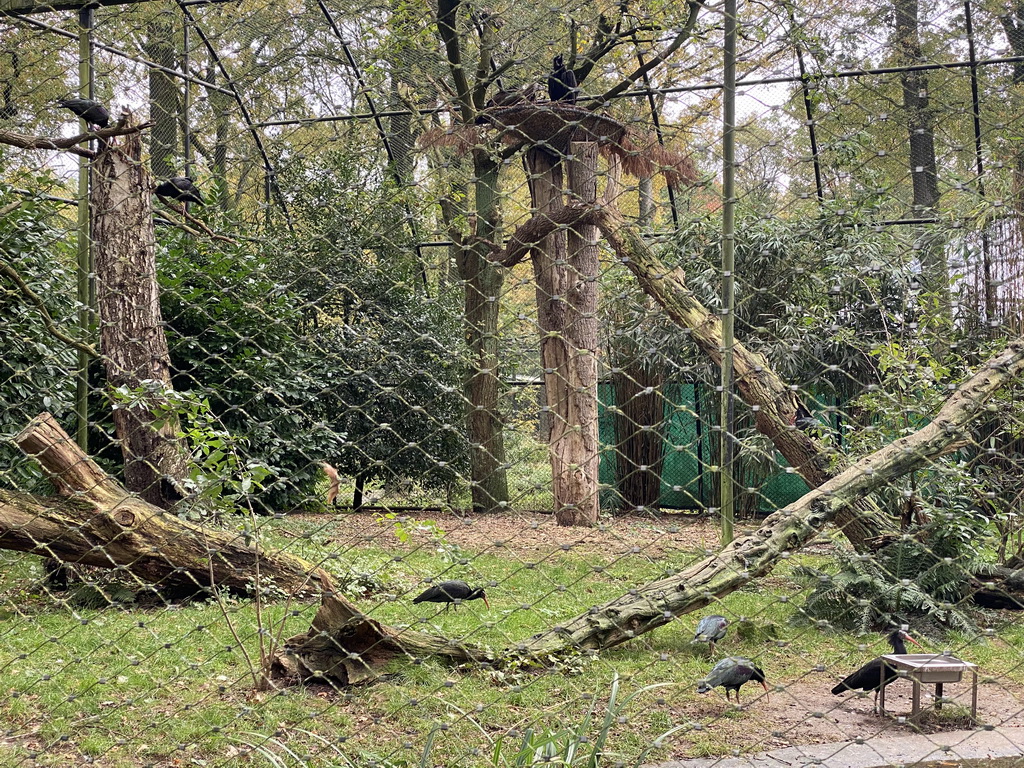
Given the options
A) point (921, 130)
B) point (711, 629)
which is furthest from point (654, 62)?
point (711, 629)

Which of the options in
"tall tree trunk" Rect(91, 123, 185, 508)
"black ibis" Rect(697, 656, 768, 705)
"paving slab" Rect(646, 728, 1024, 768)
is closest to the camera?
"paving slab" Rect(646, 728, 1024, 768)

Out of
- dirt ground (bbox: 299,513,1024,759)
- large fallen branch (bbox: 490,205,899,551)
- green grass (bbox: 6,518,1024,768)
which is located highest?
large fallen branch (bbox: 490,205,899,551)

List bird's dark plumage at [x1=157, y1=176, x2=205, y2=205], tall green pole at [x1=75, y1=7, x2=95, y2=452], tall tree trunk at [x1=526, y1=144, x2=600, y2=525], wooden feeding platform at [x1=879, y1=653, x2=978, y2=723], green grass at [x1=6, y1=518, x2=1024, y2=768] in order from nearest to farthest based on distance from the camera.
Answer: green grass at [x1=6, y1=518, x2=1024, y2=768] → wooden feeding platform at [x1=879, y1=653, x2=978, y2=723] → bird's dark plumage at [x1=157, y1=176, x2=205, y2=205] → tall green pole at [x1=75, y1=7, x2=95, y2=452] → tall tree trunk at [x1=526, y1=144, x2=600, y2=525]

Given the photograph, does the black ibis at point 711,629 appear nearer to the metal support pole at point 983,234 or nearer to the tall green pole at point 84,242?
the metal support pole at point 983,234

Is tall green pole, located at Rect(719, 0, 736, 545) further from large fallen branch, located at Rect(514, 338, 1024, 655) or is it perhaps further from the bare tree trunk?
the bare tree trunk

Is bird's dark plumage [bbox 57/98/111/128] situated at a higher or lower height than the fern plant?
higher

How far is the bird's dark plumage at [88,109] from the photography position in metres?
2.73

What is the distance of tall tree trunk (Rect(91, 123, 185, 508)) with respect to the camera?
3358mm

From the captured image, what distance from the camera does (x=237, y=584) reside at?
151 inches

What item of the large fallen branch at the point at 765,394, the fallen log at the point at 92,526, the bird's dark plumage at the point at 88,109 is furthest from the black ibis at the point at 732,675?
the bird's dark plumage at the point at 88,109

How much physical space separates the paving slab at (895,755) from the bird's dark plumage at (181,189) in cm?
241

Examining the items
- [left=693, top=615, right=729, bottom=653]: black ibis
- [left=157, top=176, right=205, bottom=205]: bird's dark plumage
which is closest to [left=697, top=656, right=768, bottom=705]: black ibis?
[left=693, top=615, right=729, bottom=653]: black ibis

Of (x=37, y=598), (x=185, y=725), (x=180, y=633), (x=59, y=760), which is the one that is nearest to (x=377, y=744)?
(x=185, y=725)

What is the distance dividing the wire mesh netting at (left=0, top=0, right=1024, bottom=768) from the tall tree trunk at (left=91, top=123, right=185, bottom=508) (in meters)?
0.02
